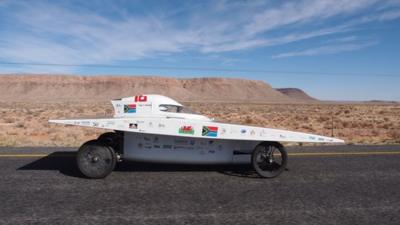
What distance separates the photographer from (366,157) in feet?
28.6

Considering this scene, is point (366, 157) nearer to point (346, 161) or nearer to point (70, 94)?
point (346, 161)

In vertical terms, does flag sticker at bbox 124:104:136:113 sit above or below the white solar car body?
above

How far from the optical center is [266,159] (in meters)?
6.59

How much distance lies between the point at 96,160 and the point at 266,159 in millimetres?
3187

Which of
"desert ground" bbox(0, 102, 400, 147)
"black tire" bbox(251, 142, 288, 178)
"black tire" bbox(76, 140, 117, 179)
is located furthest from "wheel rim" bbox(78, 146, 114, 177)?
"black tire" bbox(251, 142, 288, 178)

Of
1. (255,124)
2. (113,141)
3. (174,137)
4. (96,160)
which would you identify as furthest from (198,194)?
(255,124)

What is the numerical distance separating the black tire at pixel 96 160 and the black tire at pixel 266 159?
8.67 ft

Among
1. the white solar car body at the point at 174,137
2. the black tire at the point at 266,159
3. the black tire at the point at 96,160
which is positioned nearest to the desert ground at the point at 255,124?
the white solar car body at the point at 174,137

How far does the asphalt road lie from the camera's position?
14.4ft

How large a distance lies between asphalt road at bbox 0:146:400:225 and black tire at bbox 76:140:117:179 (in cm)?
17

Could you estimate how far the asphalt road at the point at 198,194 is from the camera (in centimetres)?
440

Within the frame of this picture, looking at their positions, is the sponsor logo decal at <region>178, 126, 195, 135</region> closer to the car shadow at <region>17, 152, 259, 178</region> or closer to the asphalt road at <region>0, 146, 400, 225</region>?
the asphalt road at <region>0, 146, 400, 225</region>

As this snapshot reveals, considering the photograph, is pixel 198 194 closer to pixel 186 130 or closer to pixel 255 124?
pixel 186 130

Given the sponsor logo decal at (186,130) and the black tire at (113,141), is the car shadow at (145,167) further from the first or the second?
the sponsor logo decal at (186,130)
